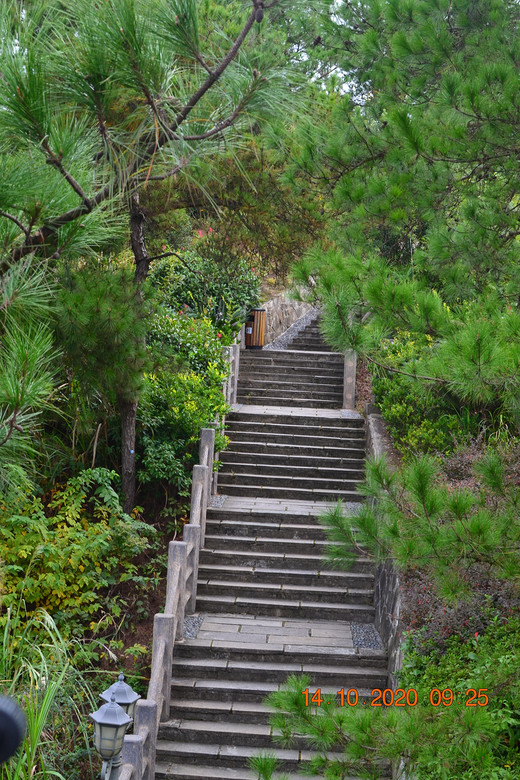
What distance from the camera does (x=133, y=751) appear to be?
5.71 m

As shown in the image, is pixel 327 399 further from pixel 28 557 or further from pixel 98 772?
pixel 98 772

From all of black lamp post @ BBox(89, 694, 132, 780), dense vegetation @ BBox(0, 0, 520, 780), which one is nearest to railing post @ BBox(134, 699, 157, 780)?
dense vegetation @ BBox(0, 0, 520, 780)

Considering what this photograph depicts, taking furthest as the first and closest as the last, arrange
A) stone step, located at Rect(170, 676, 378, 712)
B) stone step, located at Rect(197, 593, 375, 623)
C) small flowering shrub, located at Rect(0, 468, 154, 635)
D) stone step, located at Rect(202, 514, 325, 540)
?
1. stone step, located at Rect(202, 514, 325, 540)
2. stone step, located at Rect(197, 593, 375, 623)
3. small flowering shrub, located at Rect(0, 468, 154, 635)
4. stone step, located at Rect(170, 676, 378, 712)

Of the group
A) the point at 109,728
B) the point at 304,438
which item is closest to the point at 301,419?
the point at 304,438

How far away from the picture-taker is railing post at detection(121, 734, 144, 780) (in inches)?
224

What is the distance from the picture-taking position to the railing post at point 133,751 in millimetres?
5695

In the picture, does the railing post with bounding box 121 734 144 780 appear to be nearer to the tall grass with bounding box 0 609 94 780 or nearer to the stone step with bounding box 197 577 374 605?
the tall grass with bounding box 0 609 94 780

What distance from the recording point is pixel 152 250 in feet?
40.2

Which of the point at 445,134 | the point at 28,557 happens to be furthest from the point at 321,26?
the point at 28,557

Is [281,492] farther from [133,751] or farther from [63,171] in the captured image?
[63,171]

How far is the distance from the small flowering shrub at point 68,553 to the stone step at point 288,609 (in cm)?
107

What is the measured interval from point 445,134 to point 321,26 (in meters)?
2.10

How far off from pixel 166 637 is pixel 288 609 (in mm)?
2009

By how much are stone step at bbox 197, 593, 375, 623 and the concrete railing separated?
30 cm
